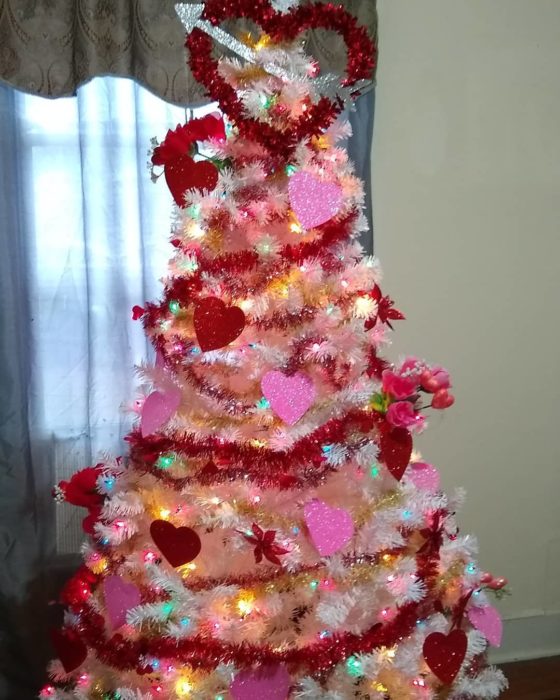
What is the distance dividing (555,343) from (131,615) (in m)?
1.64

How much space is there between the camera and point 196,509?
1113mm

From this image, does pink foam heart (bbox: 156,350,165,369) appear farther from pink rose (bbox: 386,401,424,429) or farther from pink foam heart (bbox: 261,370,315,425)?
pink rose (bbox: 386,401,424,429)

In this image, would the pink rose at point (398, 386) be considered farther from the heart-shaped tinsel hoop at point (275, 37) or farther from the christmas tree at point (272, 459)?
the heart-shaped tinsel hoop at point (275, 37)

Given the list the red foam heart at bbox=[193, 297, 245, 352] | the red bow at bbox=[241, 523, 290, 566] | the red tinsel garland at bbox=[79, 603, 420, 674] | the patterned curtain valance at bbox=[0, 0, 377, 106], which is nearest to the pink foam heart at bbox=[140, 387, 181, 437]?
the red foam heart at bbox=[193, 297, 245, 352]

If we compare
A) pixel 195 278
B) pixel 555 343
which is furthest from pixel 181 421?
pixel 555 343

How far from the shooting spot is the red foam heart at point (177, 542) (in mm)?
1083

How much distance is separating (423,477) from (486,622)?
11.5 inches

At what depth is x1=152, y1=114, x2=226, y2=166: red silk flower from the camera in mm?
1184

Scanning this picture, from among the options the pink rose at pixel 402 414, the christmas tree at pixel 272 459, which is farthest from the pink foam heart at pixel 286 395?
the pink rose at pixel 402 414

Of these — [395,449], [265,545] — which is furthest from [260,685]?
[395,449]

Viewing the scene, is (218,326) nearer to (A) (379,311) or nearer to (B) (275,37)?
(A) (379,311)

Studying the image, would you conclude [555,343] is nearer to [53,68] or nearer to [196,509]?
[196,509]

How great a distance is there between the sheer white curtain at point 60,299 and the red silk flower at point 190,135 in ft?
1.95

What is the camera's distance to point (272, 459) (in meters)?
1.10
